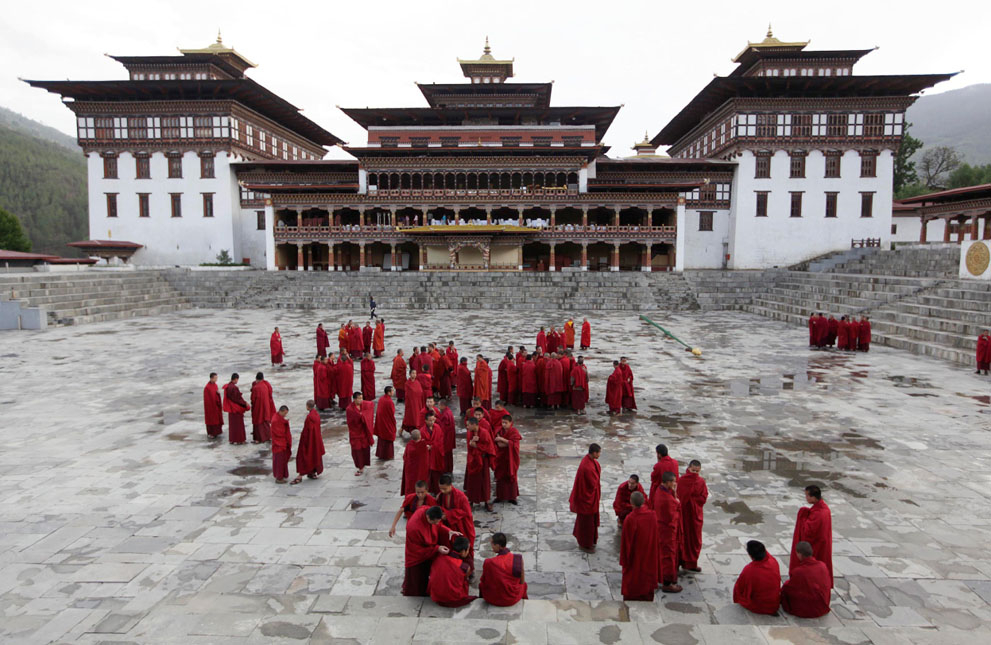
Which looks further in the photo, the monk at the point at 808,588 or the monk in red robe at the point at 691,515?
the monk in red robe at the point at 691,515

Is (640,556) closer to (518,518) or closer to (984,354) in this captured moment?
(518,518)

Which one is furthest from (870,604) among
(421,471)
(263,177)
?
(263,177)

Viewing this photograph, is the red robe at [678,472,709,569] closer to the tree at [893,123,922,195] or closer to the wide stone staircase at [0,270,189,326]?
the wide stone staircase at [0,270,189,326]

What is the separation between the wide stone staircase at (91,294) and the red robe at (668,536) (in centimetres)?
2831

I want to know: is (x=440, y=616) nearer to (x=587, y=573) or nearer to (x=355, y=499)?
(x=587, y=573)

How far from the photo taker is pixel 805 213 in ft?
140

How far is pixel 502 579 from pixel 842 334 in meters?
18.1

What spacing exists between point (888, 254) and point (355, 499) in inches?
1529

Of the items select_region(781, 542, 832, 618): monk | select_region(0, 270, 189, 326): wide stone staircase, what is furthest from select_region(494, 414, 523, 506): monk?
select_region(0, 270, 189, 326): wide stone staircase

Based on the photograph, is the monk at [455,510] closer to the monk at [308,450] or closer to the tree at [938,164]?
the monk at [308,450]

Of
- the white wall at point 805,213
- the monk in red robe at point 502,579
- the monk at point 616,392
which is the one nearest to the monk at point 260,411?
the monk in red robe at point 502,579

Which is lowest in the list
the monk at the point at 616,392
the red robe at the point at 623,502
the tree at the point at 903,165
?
the red robe at the point at 623,502

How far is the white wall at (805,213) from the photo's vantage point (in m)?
41.9

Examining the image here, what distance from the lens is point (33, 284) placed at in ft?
87.9
